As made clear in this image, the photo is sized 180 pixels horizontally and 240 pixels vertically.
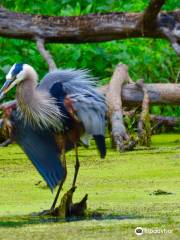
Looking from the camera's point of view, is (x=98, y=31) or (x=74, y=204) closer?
(x=74, y=204)

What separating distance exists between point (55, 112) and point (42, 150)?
9.6 inches

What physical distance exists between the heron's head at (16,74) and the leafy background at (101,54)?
11.7 ft

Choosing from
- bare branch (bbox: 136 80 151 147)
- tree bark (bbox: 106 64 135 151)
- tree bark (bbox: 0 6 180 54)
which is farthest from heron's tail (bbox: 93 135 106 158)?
tree bark (bbox: 0 6 180 54)

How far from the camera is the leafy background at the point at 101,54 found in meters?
10.1

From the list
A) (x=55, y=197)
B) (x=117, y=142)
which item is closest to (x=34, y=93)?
(x=55, y=197)

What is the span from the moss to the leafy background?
1573mm

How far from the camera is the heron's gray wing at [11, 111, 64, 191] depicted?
5793 millimetres

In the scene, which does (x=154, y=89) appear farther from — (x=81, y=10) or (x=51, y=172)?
(x=51, y=172)

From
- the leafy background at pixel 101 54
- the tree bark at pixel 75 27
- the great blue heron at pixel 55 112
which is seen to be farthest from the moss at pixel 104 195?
the leafy background at pixel 101 54

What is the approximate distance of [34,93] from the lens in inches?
239

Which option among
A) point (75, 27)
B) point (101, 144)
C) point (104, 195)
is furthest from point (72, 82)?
point (75, 27)

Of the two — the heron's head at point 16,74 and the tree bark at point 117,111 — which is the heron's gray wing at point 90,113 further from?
the tree bark at point 117,111

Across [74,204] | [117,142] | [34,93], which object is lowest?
[117,142]

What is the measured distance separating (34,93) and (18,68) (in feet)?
0.65
